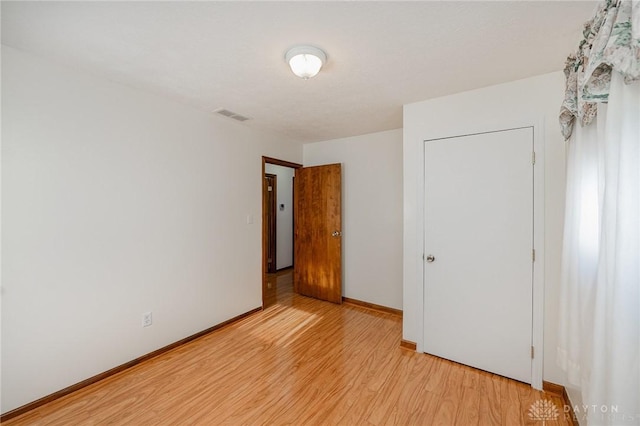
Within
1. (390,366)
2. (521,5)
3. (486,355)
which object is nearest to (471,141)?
(521,5)

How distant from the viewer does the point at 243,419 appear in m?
1.68

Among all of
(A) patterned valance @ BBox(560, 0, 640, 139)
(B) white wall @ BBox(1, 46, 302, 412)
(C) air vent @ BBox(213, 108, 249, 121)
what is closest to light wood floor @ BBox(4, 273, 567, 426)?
(B) white wall @ BBox(1, 46, 302, 412)

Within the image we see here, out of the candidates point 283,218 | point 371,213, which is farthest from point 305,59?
point 283,218

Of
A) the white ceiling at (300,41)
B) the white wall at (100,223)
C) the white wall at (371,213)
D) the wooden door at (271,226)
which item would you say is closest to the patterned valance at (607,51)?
the white ceiling at (300,41)

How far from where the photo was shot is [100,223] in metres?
2.05

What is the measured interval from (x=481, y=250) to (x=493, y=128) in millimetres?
990

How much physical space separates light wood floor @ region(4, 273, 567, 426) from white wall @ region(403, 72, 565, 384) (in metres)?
0.40

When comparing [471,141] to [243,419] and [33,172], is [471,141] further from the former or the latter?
[33,172]

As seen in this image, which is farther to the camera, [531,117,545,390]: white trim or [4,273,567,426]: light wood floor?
[531,117,545,390]: white trim

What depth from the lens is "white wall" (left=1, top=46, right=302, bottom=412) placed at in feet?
5.54

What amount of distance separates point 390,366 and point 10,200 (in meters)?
2.92

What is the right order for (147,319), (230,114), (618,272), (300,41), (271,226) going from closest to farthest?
(618,272)
(300,41)
(147,319)
(230,114)
(271,226)

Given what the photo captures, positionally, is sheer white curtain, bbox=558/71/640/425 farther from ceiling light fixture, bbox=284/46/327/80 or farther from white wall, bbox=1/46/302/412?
white wall, bbox=1/46/302/412

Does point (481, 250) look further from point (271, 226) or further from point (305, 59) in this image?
point (271, 226)
